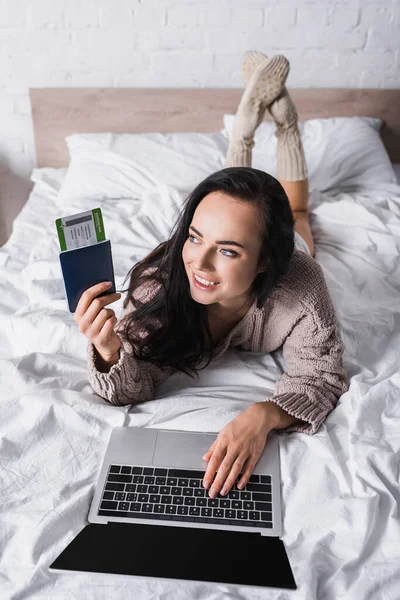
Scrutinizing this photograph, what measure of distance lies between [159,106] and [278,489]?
189 cm

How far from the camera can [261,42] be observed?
2447 millimetres

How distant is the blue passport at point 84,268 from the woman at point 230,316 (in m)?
0.02

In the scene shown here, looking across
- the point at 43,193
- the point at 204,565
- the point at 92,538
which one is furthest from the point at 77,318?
the point at 43,193

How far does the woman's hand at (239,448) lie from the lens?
1104 mm

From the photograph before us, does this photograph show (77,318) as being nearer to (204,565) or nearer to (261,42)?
(204,565)

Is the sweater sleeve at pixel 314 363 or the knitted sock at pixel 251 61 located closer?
the sweater sleeve at pixel 314 363

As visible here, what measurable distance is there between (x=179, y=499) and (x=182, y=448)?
13cm

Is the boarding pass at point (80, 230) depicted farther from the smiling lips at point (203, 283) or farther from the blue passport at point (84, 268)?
the smiling lips at point (203, 283)

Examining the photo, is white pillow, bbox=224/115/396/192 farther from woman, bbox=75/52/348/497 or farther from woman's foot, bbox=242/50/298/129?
woman, bbox=75/52/348/497

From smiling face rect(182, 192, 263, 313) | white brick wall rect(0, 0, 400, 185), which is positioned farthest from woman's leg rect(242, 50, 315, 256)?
smiling face rect(182, 192, 263, 313)

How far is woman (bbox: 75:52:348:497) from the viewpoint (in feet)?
3.80

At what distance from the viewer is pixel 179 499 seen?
42.4 inches

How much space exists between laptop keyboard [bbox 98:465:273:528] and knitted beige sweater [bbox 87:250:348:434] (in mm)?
190

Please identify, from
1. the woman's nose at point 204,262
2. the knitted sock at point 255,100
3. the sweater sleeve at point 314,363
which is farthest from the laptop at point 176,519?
the knitted sock at point 255,100
